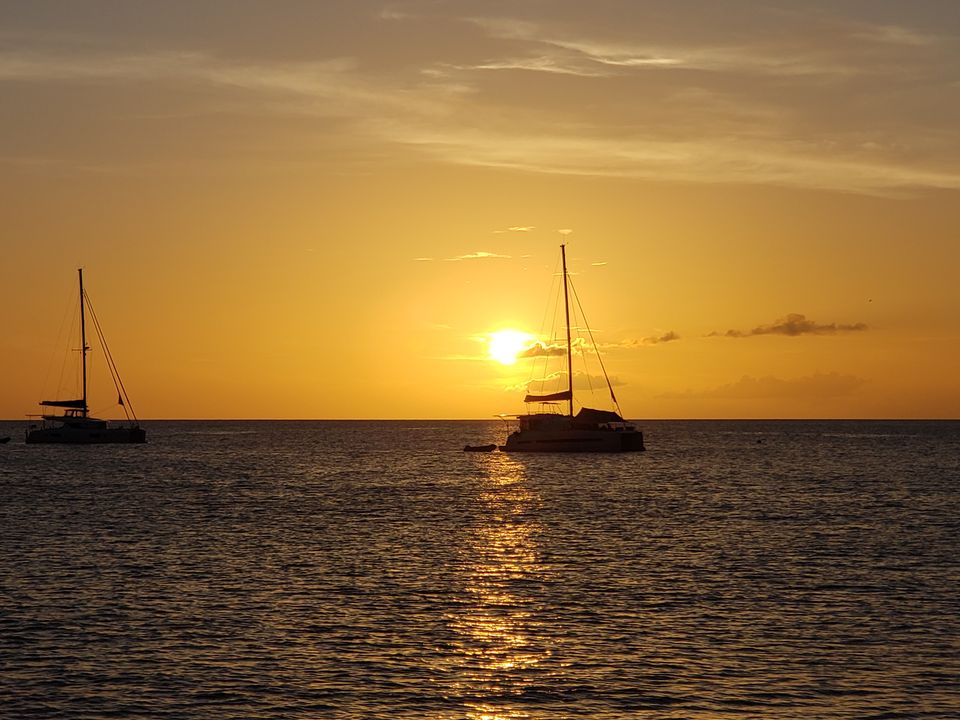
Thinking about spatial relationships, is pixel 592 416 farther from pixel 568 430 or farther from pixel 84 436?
pixel 84 436

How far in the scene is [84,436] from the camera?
179 meters

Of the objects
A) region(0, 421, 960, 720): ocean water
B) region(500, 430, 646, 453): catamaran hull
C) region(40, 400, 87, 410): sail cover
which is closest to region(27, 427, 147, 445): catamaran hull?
region(40, 400, 87, 410): sail cover

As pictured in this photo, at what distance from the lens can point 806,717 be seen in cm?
2658

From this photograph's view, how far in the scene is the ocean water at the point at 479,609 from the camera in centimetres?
2864

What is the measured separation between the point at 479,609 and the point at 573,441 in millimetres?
104902

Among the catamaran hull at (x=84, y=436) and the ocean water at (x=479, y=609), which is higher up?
the catamaran hull at (x=84, y=436)

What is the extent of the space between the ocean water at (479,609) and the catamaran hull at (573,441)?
181 ft

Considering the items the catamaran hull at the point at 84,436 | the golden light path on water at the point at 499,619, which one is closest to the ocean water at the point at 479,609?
the golden light path on water at the point at 499,619

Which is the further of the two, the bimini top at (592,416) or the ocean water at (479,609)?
the bimini top at (592,416)

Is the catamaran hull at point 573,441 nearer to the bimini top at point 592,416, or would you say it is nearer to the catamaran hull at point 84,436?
the bimini top at point 592,416

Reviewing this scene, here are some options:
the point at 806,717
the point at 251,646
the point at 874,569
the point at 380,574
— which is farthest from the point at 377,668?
the point at 874,569

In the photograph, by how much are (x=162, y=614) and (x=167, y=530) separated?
28.5 metres

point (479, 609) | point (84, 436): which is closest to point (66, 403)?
point (84, 436)

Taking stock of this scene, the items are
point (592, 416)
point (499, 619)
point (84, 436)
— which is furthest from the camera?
point (84, 436)
